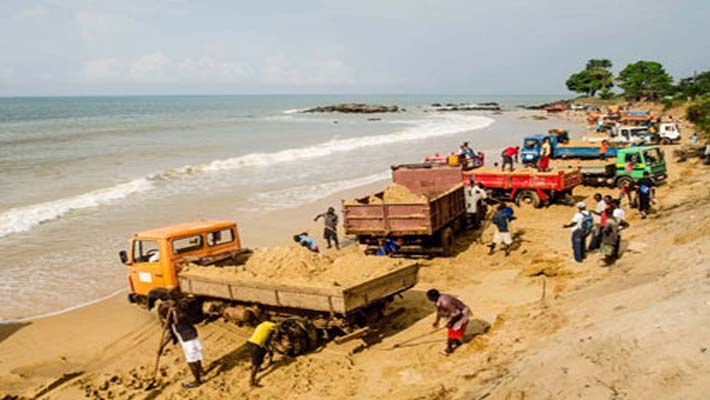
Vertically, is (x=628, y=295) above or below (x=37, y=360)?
above

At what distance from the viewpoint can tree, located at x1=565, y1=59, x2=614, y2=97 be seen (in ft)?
383

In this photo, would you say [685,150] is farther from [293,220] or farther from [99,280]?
[99,280]

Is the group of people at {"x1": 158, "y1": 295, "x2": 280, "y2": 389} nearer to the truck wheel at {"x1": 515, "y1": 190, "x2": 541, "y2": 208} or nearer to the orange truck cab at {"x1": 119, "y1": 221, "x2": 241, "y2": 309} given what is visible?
the orange truck cab at {"x1": 119, "y1": 221, "x2": 241, "y2": 309}

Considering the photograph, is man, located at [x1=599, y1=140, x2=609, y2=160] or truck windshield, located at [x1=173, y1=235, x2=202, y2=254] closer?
truck windshield, located at [x1=173, y1=235, x2=202, y2=254]

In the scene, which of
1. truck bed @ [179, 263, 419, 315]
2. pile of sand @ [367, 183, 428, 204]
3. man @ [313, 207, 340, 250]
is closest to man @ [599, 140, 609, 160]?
pile of sand @ [367, 183, 428, 204]

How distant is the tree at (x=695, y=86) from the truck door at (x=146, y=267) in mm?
67580

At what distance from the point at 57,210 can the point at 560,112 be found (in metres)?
87.4

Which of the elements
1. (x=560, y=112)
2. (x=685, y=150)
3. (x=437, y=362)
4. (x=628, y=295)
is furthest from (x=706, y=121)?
(x=560, y=112)

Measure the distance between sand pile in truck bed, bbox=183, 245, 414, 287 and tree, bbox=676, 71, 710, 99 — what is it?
65.9 m

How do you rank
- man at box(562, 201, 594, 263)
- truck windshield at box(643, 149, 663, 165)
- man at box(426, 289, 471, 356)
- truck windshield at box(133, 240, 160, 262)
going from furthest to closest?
truck windshield at box(643, 149, 663, 165), man at box(562, 201, 594, 263), truck windshield at box(133, 240, 160, 262), man at box(426, 289, 471, 356)

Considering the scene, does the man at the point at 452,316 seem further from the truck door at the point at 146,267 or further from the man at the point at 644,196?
the man at the point at 644,196

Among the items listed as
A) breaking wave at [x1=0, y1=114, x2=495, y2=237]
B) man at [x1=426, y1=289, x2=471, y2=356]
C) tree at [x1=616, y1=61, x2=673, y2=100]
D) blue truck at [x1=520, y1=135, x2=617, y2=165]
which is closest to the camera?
man at [x1=426, y1=289, x2=471, y2=356]

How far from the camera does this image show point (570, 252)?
1395cm

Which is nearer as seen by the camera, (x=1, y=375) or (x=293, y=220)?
(x=1, y=375)
